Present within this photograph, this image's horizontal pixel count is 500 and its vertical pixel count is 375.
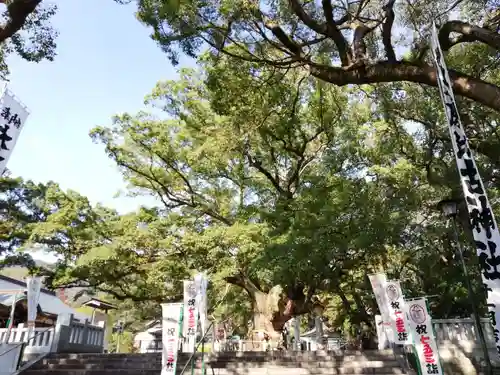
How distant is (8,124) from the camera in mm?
6238

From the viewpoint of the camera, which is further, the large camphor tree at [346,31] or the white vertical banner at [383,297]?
the white vertical banner at [383,297]

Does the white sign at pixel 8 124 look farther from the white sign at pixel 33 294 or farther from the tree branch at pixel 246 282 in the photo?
the tree branch at pixel 246 282

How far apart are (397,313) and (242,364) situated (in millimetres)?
4228

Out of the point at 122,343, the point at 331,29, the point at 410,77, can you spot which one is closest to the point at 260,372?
the point at 410,77

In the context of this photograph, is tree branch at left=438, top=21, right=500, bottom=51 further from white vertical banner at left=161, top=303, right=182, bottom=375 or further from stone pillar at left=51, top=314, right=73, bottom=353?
stone pillar at left=51, top=314, right=73, bottom=353

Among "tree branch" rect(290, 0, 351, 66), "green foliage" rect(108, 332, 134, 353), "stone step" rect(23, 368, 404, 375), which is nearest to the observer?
"tree branch" rect(290, 0, 351, 66)

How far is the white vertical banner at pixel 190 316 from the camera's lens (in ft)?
35.0

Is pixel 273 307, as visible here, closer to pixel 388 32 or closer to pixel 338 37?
pixel 338 37

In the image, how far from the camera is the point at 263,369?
376 inches

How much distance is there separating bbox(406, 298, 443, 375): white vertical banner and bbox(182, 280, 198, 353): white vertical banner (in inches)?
223

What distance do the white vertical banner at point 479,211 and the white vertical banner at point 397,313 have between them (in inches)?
220

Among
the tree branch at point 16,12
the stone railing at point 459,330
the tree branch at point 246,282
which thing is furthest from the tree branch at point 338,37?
the tree branch at point 246,282

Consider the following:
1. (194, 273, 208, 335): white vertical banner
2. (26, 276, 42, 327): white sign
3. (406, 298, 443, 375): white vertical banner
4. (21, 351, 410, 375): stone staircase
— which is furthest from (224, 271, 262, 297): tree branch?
(406, 298, 443, 375): white vertical banner

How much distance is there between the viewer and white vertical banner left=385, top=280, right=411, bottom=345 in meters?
9.46
